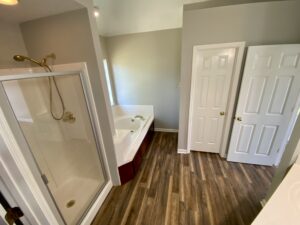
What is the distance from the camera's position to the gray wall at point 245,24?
5.64 ft

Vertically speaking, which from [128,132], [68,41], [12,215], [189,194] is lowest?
[189,194]

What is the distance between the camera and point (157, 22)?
268cm

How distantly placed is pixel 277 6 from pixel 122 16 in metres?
2.33

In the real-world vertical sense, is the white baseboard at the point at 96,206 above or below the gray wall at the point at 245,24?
below

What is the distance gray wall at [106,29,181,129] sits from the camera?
3.03 m

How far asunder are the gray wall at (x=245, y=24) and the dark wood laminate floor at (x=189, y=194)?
1.97 meters

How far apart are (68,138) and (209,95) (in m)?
2.37

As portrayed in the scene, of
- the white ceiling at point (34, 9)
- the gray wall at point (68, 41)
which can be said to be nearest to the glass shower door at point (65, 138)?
the gray wall at point (68, 41)

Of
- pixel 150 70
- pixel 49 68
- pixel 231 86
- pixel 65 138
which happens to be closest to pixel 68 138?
pixel 65 138

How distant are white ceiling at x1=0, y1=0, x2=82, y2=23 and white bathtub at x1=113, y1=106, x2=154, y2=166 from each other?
1573 millimetres

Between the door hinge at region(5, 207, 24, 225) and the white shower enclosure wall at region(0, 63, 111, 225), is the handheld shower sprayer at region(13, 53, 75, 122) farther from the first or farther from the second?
the door hinge at region(5, 207, 24, 225)

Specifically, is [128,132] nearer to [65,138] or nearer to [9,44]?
[65,138]

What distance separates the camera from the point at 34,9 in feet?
4.14

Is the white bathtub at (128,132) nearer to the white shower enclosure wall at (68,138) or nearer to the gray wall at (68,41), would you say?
the white shower enclosure wall at (68,138)
